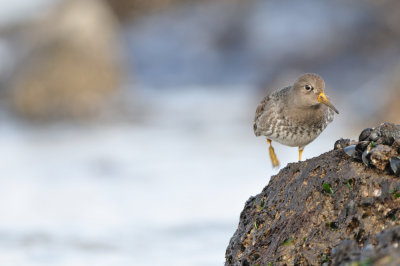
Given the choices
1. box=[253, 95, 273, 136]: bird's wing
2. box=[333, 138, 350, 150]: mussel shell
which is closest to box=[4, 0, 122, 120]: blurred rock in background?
box=[253, 95, 273, 136]: bird's wing

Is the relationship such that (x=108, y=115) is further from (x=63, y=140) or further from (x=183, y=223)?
(x=183, y=223)

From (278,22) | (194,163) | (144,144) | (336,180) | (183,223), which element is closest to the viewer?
(336,180)

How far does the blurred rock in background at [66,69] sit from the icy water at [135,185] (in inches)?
28.7

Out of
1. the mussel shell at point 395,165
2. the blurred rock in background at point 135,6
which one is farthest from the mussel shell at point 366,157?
the blurred rock in background at point 135,6

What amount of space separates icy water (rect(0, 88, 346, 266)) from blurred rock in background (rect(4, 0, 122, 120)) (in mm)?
729

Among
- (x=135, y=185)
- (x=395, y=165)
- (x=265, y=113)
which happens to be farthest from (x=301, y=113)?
(x=135, y=185)

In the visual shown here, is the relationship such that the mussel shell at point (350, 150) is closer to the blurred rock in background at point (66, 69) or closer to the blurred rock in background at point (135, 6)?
the blurred rock in background at point (66, 69)

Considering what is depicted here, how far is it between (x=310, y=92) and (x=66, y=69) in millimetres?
9684

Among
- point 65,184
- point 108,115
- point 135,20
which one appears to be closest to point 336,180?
point 65,184

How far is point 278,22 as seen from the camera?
20391 mm

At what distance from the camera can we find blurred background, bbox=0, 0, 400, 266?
862 centimetres

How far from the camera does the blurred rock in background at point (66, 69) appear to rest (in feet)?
48.4

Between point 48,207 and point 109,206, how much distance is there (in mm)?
851

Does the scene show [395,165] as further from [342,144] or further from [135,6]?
[135,6]
